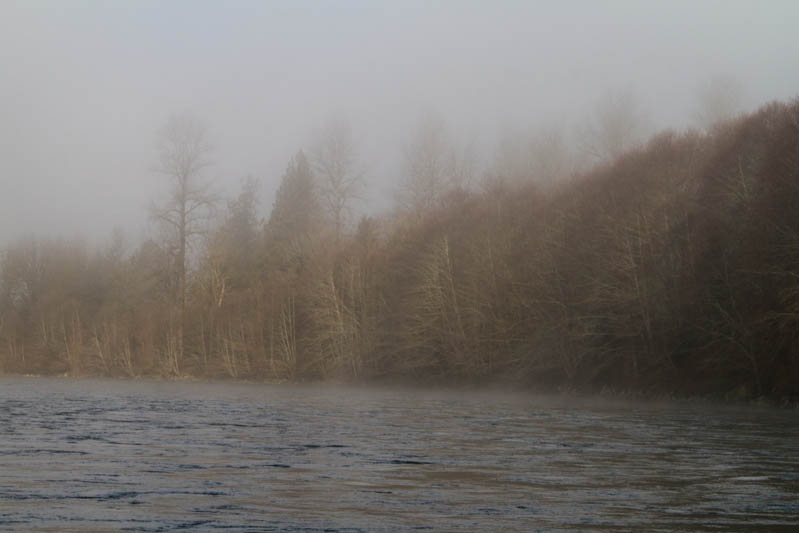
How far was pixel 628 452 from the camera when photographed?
632 inches

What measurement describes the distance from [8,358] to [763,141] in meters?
77.6

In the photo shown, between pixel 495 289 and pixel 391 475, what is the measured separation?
4605cm

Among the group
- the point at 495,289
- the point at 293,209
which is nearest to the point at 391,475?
the point at 495,289

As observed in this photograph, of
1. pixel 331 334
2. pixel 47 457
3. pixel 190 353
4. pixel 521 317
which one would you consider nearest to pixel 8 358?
pixel 190 353

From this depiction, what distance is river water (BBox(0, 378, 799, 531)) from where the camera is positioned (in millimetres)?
8766

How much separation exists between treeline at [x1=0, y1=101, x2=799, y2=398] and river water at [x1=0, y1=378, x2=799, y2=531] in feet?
59.9

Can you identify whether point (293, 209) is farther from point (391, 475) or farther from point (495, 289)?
A: point (391, 475)

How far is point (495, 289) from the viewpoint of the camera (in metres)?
57.9

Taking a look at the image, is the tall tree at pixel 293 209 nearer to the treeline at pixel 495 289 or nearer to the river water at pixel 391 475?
the treeline at pixel 495 289

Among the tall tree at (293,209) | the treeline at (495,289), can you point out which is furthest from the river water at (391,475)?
the tall tree at (293,209)

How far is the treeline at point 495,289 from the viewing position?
135 feet

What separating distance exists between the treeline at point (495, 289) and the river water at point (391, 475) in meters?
18.3

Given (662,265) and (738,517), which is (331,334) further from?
(738,517)

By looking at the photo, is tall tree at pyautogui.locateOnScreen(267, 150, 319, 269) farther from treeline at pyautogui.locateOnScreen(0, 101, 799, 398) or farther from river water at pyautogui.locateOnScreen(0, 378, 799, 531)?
river water at pyautogui.locateOnScreen(0, 378, 799, 531)
